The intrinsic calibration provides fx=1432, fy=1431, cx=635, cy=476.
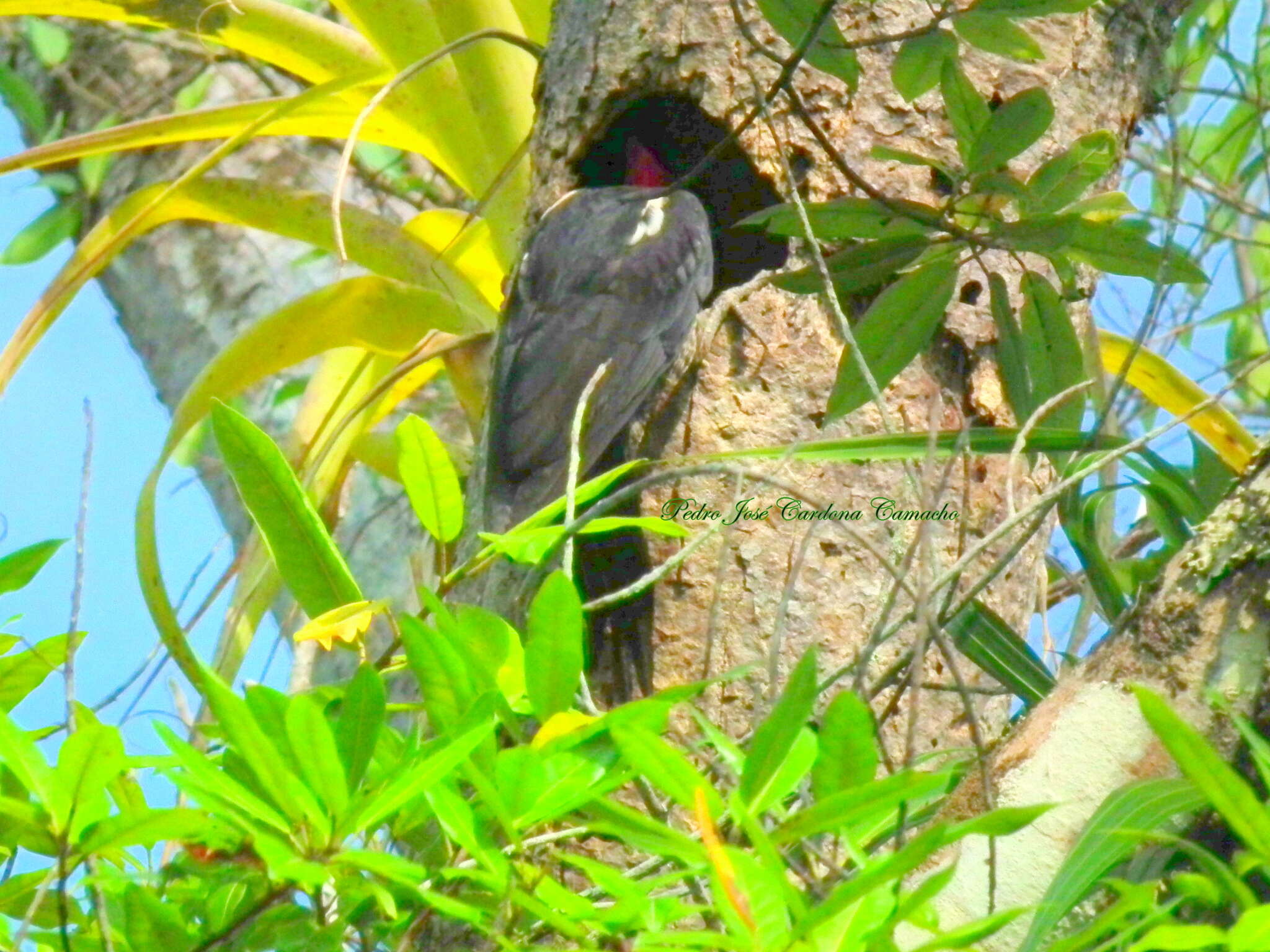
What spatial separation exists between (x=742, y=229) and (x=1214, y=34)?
2.83ft

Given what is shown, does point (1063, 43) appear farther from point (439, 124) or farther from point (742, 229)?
point (439, 124)

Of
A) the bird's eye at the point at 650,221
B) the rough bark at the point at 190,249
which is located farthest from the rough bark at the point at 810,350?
the rough bark at the point at 190,249

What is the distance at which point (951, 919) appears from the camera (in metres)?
0.99

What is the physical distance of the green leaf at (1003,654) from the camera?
141cm

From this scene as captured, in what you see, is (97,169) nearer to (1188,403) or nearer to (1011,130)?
(1188,403)

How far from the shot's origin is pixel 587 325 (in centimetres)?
212

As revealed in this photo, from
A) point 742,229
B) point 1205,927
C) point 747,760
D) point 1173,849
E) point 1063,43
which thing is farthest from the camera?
point 742,229

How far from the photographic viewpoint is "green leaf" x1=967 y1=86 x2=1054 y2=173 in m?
1.33

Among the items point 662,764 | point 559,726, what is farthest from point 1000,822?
point 559,726

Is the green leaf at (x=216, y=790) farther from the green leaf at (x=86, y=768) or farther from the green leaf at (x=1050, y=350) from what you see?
the green leaf at (x=1050, y=350)

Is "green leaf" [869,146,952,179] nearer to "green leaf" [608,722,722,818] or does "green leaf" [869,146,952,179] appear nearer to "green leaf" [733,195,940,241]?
"green leaf" [733,195,940,241]

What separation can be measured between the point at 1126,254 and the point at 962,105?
22 cm

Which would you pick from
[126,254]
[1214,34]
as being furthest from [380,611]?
[126,254]

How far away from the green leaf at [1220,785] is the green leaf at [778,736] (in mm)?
189
